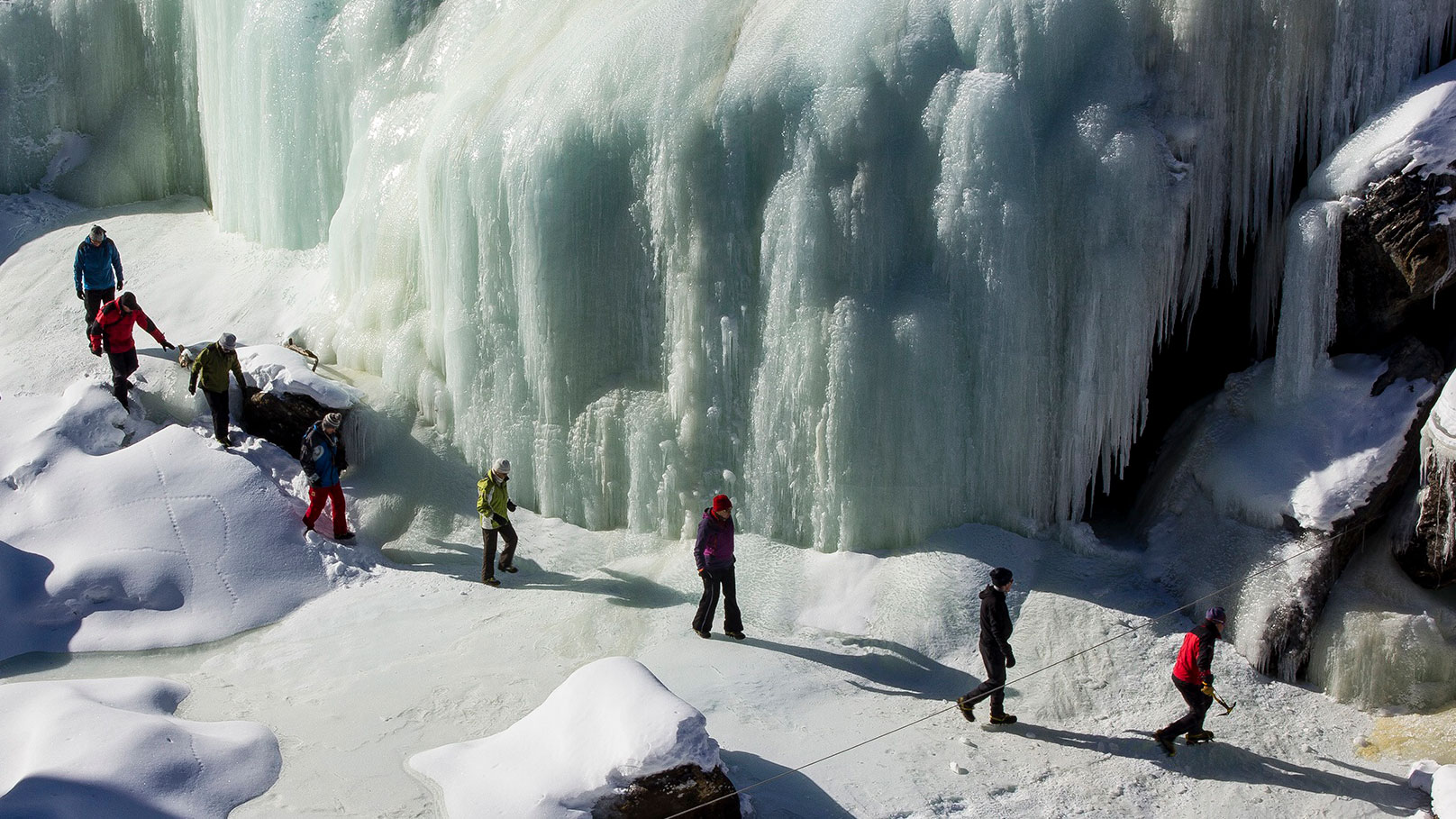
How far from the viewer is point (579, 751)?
6.76 meters

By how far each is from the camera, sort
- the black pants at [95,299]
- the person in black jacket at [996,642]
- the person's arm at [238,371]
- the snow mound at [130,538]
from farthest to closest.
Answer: the black pants at [95,299]
the person's arm at [238,371]
the snow mound at [130,538]
the person in black jacket at [996,642]

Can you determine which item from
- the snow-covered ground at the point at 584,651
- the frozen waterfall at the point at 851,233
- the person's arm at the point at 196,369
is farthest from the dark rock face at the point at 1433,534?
the person's arm at the point at 196,369

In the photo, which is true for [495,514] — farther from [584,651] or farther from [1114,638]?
[1114,638]

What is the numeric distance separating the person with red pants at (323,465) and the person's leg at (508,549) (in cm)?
133

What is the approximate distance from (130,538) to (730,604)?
453 cm

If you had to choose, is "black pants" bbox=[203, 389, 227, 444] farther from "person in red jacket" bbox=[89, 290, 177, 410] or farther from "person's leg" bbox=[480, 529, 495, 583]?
"person's leg" bbox=[480, 529, 495, 583]

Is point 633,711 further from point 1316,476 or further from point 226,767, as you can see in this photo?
point 1316,476

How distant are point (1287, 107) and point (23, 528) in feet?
31.8

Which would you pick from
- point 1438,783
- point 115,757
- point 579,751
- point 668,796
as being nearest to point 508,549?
point 579,751

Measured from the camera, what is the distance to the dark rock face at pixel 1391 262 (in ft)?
28.0

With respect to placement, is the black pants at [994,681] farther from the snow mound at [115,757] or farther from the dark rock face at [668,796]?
the snow mound at [115,757]

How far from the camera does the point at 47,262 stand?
13594mm

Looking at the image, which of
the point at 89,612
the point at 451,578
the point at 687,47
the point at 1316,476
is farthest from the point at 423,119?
the point at 1316,476

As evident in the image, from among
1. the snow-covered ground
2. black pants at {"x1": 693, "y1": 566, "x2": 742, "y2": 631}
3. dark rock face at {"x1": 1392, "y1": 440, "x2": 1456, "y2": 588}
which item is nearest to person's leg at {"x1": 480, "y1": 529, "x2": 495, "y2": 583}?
the snow-covered ground
